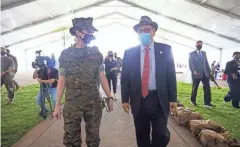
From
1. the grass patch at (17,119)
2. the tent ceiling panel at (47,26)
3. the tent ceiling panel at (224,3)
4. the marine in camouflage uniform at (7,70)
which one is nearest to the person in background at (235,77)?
the grass patch at (17,119)

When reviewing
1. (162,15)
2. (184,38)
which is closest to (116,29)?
(184,38)

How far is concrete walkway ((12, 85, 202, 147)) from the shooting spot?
15.9 feet

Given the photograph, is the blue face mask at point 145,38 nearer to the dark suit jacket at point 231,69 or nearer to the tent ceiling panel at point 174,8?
the dark suit jacket at point 231,69

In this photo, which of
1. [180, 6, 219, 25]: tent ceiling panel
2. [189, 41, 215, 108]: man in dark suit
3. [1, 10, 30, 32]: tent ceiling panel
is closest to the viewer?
[189, 41, 215, 108]: man in dark suit

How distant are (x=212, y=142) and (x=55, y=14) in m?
19.9

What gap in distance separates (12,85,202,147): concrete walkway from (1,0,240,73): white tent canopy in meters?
12.4

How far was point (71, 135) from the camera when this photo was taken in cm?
321

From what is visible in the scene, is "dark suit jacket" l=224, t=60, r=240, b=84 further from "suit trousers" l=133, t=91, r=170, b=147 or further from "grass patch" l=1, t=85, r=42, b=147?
"suit trousers" l=133, t=91, r=170, b=147

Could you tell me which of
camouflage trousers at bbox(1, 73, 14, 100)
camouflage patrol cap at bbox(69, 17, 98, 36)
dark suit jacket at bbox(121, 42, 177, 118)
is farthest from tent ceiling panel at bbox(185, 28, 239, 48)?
camouflage patrol cap at bbox(69, 17, 98, 36)

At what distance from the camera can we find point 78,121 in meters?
3.26

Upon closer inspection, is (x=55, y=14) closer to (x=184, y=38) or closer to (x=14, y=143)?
(x=184, y=38)

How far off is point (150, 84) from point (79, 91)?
87 cm

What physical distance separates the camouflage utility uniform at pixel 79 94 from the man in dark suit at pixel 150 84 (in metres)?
0.49

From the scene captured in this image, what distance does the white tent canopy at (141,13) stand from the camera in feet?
59.4
